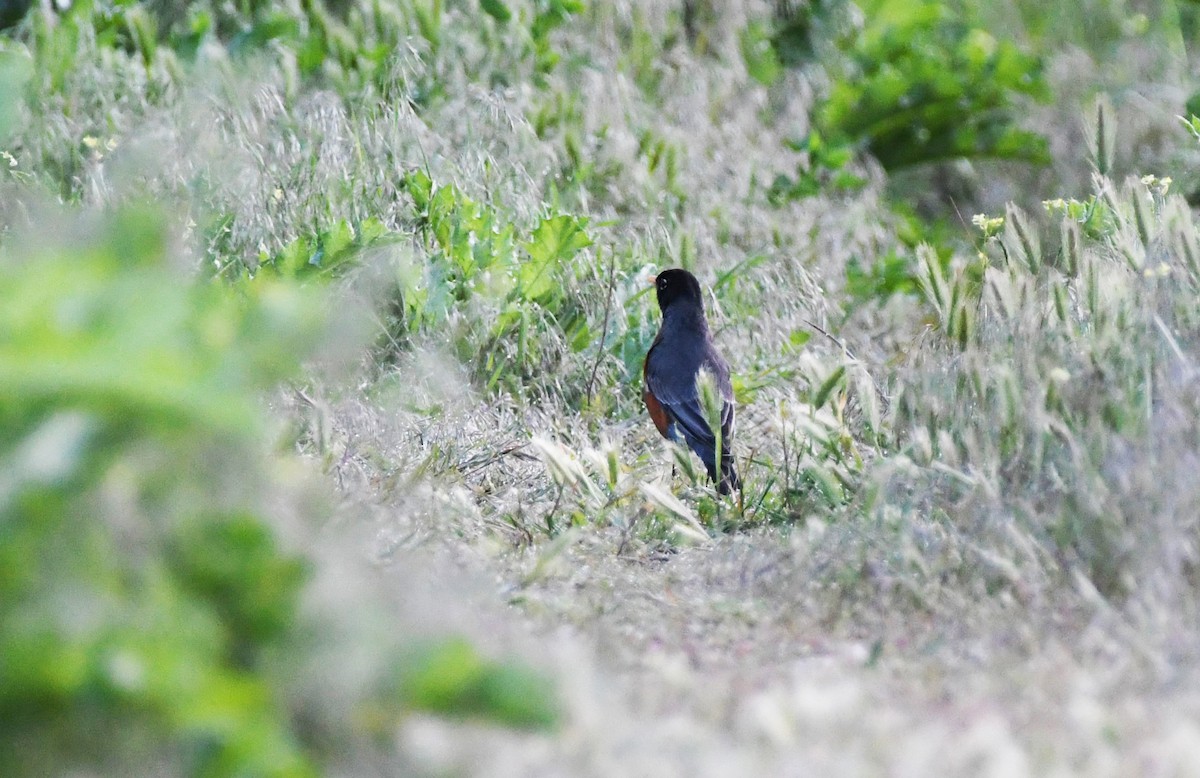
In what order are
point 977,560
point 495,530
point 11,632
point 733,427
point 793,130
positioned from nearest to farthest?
point 11,632, point 977,560, point 495,530, point 733,427, point 793,130

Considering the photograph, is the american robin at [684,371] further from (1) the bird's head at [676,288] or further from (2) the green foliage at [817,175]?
(2) the green foliage at [817,175]

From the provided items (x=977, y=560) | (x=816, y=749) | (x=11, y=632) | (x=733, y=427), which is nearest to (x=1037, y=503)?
(x=977, y=560)

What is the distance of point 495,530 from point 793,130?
412 cm

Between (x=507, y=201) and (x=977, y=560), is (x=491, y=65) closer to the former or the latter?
(x=507, y=201)

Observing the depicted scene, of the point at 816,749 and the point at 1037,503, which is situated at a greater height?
the point at 816,749

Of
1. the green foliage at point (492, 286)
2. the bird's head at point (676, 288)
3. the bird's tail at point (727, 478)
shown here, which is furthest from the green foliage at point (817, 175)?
the bird's tail at point (727, 478)

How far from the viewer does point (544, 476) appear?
14.6 feet

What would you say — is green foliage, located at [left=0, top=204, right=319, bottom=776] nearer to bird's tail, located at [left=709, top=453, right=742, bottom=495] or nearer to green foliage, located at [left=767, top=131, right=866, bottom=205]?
bird's tail, located at [left=709, top=453, right=742, bottom=495]

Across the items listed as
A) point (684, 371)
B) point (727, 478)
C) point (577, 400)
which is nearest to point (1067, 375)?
point (727, 478)

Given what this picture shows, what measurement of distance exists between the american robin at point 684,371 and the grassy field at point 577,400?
0.42 feet

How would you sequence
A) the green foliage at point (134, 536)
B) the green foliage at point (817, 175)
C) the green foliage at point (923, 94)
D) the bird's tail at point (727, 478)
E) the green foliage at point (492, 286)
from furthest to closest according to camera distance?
the green foliage at point (923, 94) → the green foliage at point (817, 175) → the green foliage at point (492, 286) → the bird's tail at point (727, 478) → the green foliage at point (134, 536)

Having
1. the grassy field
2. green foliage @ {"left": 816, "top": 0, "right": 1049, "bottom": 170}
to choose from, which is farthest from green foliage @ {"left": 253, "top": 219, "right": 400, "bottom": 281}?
green foliage @ {"left": 816, "top": 0, "right": 1049, "bottom": 170}

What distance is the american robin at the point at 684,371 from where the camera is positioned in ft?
15.8

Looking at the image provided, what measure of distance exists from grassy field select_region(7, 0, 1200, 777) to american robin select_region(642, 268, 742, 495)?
129 millimetres
